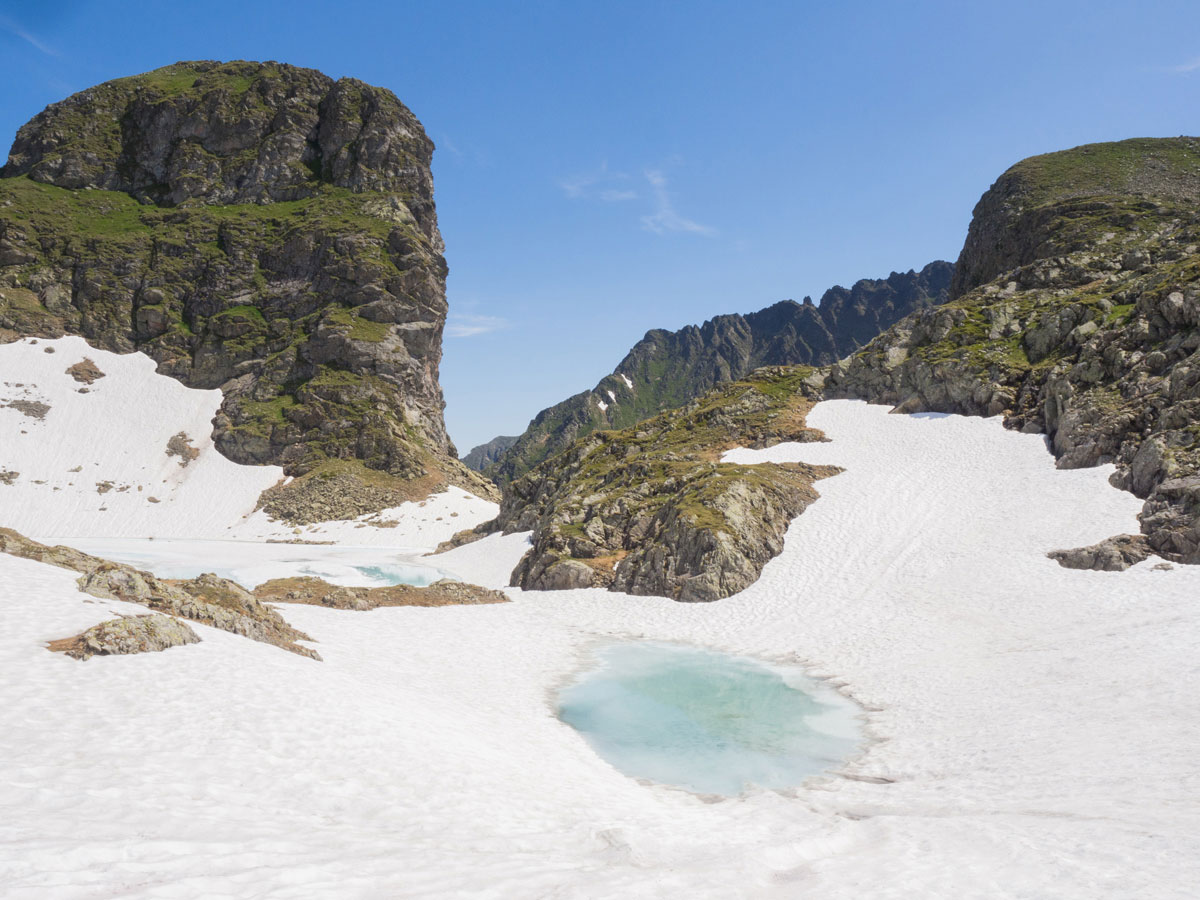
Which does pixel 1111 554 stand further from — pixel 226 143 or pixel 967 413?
pixel 226 143

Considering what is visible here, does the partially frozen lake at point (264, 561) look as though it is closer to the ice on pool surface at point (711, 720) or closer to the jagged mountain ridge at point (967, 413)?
the jagged mountain ridge at point (967, 413)

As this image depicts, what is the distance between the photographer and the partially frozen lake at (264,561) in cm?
4069

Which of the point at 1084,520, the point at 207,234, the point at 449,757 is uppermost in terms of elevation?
the point at 207,234

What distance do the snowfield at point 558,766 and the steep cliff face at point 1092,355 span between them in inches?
364

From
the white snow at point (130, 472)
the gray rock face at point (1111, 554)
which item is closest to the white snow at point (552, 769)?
the gray rock face at point (1111, 554)

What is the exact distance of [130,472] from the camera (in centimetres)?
8400

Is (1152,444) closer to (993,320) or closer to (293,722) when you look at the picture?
(993,320)

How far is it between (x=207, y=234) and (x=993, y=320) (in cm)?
13098

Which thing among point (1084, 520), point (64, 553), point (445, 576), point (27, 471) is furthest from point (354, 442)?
point (1084, 520)

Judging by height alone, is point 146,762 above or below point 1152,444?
below

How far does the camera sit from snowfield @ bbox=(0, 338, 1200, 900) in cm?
646

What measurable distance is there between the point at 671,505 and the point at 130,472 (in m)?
85.4

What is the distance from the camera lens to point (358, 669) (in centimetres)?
1738

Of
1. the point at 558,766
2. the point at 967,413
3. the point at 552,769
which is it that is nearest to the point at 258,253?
the point at 967,413
